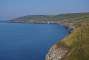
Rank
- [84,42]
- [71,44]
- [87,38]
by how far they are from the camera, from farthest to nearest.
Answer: [71,44] → [87,38] → [84,42]

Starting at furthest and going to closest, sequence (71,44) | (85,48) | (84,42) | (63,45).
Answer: (63,45)
(71,44)
(84,42)
(85,48)

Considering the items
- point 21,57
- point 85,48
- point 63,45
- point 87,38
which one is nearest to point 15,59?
point 21,57

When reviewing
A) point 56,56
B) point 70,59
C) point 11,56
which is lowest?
point 11,56

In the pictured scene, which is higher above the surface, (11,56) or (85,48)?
(85,48)

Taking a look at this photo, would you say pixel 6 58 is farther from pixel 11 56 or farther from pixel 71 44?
pixel 71 44

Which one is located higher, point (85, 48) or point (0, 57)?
point (85, 48)

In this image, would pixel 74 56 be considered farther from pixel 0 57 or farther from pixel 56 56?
pixel 0 57

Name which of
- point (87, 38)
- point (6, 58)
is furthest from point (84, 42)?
point (6, 58)

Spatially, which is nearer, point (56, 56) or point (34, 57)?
point (56, 56)

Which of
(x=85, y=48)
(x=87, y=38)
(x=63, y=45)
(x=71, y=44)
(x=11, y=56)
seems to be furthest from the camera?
(x=11, y=56)
